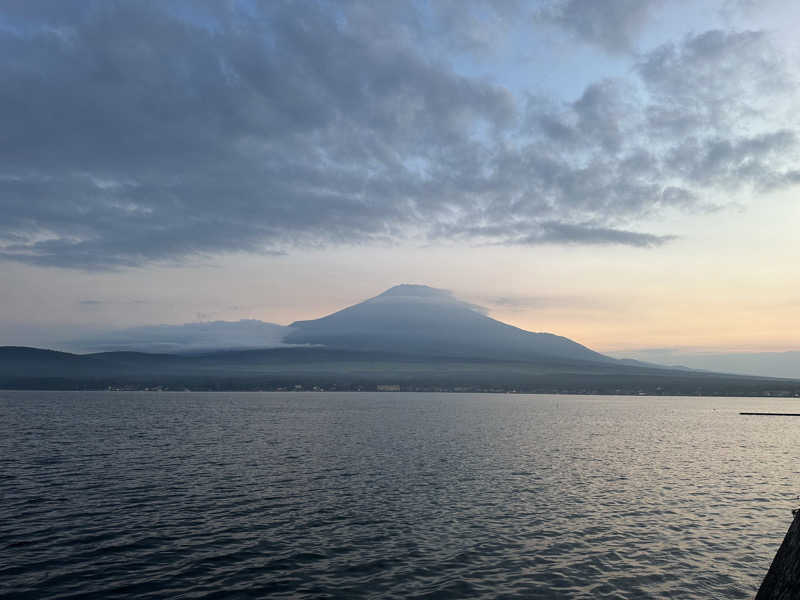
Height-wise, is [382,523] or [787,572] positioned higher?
[787,572]

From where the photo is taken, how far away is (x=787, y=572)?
13.4m

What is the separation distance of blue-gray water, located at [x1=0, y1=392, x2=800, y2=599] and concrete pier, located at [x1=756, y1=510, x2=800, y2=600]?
13.4 metres

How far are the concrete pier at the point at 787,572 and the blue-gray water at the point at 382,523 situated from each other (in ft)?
43.9

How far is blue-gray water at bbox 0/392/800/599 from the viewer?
2714 cm

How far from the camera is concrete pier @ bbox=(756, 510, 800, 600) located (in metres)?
13.1

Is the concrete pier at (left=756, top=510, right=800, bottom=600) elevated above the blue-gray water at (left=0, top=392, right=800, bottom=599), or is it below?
above

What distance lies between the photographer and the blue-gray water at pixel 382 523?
27.1m

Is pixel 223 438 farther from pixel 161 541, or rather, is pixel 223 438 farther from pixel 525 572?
pixel 525 572

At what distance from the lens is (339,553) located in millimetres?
31484

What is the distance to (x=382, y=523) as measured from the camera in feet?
126

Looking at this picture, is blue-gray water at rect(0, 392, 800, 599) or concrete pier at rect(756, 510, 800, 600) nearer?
concrete pier at rect(756, 510, 800, 600)

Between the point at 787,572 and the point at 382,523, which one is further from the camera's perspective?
the point at 382,523

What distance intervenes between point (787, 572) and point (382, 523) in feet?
94.5

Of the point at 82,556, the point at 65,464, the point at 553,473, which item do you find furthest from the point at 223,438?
the point at 82,556
